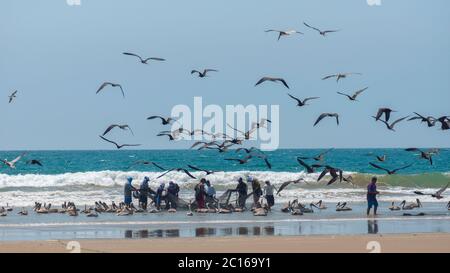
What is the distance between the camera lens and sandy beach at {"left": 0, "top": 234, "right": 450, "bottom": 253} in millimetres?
22141

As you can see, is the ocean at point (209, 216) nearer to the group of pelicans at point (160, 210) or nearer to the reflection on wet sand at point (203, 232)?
the reflection on wet sand at point (203, 232)

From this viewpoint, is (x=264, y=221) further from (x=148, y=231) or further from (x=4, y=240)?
(x=4, y=240)

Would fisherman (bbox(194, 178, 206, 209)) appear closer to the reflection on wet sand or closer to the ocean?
the ocean

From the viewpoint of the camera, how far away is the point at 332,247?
73.9 ft

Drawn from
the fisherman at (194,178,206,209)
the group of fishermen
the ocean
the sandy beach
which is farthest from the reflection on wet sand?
the group of fishermen

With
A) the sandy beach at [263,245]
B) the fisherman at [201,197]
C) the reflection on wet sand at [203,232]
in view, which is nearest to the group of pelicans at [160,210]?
the fisherman at [201,197]

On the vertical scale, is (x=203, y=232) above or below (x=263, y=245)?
below

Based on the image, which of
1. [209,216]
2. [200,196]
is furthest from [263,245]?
[200,196]

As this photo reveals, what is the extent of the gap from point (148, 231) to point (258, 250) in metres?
5.78

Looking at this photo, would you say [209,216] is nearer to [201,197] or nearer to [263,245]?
[201,197]

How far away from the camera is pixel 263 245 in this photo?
75.7ft

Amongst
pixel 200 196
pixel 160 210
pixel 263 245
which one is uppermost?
pixel 200 196

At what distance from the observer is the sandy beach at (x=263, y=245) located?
22.1 m
